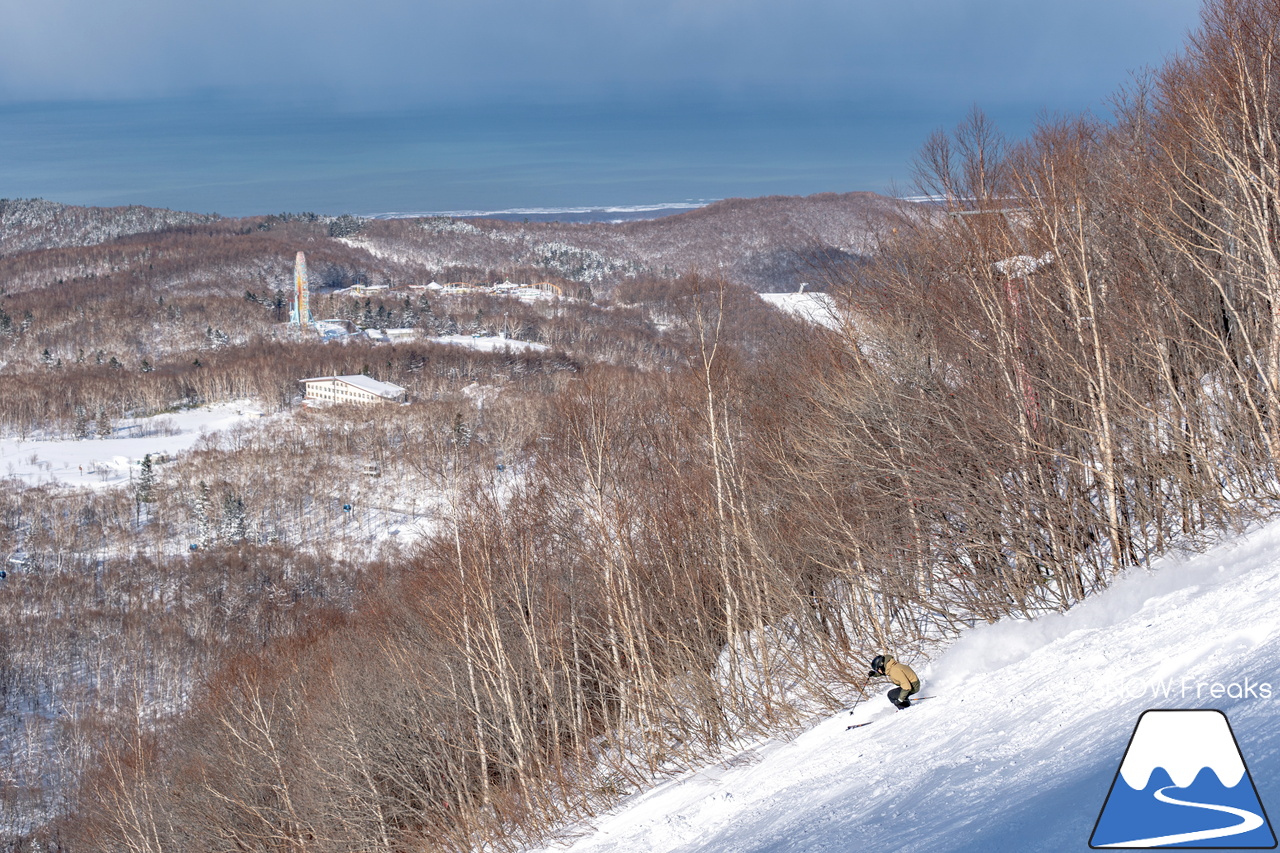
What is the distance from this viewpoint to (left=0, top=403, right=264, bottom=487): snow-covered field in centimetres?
7694

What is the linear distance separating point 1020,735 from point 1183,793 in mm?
2034

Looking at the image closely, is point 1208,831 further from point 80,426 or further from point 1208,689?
point 80,426

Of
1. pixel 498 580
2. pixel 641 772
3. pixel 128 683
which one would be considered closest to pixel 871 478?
pixel 641 772

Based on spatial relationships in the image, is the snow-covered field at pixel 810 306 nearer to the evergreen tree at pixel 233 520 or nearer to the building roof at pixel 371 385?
the evergreen tree at pixel 233 520

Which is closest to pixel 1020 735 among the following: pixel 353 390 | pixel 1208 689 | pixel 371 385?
pixel 1208 689

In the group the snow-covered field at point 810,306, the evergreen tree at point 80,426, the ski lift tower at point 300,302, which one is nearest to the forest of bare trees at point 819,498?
the snow-covered field at point 810,306

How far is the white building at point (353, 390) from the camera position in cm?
9294

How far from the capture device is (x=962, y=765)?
19.6 feet

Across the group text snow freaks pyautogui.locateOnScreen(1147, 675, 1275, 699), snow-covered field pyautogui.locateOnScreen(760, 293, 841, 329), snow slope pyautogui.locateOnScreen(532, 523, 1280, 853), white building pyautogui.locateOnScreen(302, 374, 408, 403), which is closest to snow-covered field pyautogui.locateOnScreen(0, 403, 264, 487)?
white building pyautogui.locateOnScreen(302, 374, 408, 403)

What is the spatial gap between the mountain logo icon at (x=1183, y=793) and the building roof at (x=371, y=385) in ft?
303

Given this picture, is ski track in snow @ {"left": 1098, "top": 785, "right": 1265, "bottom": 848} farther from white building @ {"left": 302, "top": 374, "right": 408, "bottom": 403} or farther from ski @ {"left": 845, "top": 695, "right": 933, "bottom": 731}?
white building @ {"left": 302, "top": 374, "right": 408, "bottom": 403}

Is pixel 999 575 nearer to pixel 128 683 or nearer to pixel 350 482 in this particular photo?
pixel 128 683

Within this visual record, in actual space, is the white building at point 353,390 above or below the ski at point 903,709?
above

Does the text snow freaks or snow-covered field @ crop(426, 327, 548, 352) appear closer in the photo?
the text snow freaks
